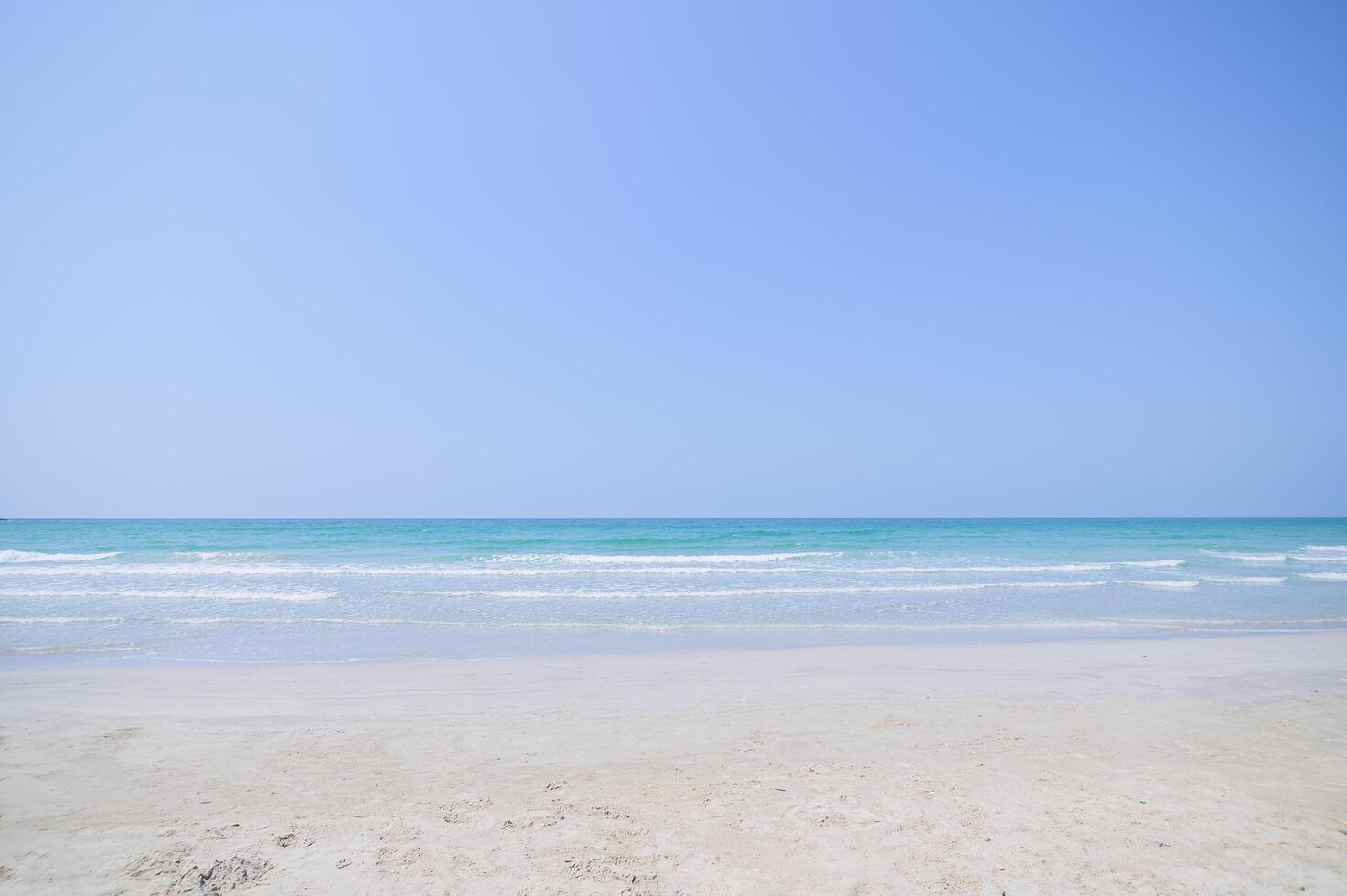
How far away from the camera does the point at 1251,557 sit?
3044 centimetres

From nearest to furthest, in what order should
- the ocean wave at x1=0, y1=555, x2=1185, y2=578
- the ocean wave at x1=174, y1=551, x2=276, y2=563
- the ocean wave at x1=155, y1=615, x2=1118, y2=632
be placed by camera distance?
the ocean wave at x1=155, y1=615, x2=1118, y2=632, the ocean wave at x1=0, y1=555, x2=1185, y2=578, the ocean wave at x1=174, y1=551, x2=276, y2=563

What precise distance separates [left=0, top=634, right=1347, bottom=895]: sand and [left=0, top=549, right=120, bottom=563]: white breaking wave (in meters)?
25.2

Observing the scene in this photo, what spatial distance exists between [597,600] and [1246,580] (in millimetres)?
21377

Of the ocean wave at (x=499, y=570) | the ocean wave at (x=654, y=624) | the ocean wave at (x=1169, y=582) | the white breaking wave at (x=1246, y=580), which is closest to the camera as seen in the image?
the ocean wave at (x=654, y=624)

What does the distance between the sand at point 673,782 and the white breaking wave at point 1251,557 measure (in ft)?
86.7

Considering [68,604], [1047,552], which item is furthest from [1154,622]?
[68,604]

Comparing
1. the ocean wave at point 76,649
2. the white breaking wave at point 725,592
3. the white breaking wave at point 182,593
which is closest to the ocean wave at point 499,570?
the white breaking wave at point 725,592

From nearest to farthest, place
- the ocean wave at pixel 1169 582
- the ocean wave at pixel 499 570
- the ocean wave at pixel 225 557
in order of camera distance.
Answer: the ocean wave at pixel 1169 582 → the ocean wave at pixel 499 570 → the ocean wave at pixel 225 557

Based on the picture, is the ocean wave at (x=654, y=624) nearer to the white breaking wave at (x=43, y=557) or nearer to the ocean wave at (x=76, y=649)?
the ocean wave at (x=76, y=649)

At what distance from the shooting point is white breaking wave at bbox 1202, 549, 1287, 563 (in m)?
28.9

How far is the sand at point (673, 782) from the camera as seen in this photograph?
388 centimetres

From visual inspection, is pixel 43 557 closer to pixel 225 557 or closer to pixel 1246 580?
pixel 225 557

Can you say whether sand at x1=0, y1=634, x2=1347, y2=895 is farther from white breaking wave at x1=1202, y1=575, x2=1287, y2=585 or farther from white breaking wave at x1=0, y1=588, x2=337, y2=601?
white breaking wave at x1=1202, y1=575, x2=1287, y2=585

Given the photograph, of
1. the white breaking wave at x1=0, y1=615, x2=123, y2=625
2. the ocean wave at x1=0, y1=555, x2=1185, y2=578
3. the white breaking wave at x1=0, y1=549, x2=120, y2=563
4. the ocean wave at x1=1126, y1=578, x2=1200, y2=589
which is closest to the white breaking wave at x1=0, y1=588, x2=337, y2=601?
the white breaking wave at x1=0, y1=615, x2=123, y2=625
